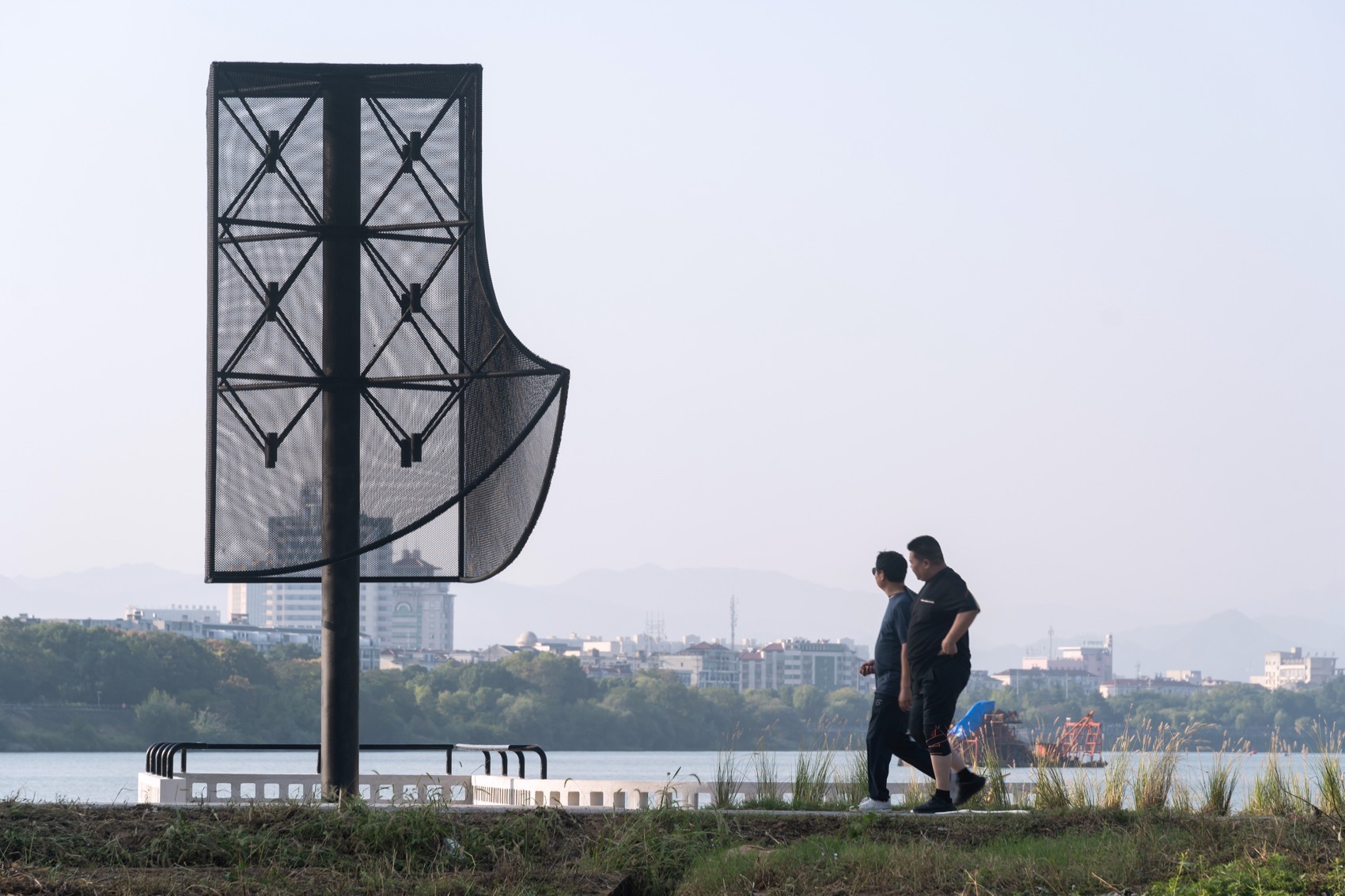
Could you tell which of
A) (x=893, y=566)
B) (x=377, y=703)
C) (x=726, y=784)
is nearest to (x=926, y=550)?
(x=893, y=566)

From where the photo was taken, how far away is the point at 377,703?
69.1 m

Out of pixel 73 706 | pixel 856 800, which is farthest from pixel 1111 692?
pixel 856 800

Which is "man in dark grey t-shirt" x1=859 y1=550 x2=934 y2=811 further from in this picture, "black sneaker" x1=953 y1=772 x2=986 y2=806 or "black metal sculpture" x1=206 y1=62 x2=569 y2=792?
"black metal sculpture" x1=206 y1=62 x2=569 y2=792

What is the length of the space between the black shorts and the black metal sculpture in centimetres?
267

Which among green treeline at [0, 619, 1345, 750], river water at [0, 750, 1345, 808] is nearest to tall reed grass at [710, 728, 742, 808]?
river water at [0, 750, 1345, 808]

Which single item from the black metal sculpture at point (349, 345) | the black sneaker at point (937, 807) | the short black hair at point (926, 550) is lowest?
the black sneaker at point (937, 807)

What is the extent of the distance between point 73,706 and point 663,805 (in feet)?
229

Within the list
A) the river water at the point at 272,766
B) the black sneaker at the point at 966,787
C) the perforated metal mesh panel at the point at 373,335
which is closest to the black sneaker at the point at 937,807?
the black sneaker at the point at 966,787

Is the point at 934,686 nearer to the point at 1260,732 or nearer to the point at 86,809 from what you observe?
the point at 86,809

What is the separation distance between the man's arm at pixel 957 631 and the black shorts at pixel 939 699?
0.11 metres

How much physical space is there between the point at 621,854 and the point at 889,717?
2.55 m

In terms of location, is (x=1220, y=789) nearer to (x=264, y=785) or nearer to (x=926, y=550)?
(x=926, y=550)

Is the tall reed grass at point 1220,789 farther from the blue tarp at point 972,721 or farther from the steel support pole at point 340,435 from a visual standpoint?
the steel support pole at point 340,435

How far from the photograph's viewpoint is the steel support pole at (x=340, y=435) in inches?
377
